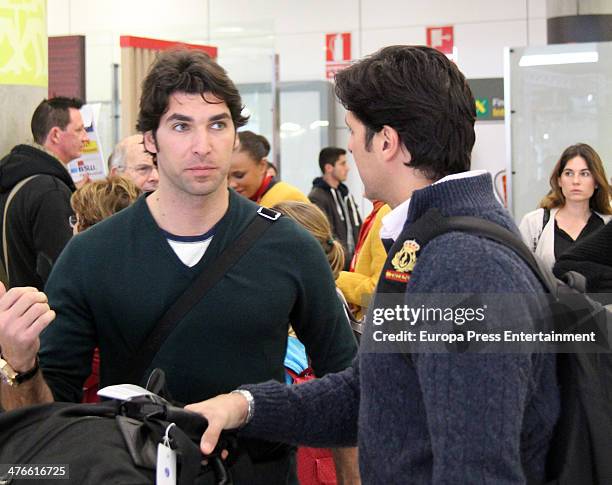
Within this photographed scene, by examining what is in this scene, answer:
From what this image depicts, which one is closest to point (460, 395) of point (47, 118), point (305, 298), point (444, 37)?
point (305, 298)

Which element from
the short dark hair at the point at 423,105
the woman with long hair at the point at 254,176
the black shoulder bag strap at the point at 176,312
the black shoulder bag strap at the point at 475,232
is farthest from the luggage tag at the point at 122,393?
the woman with long hair at the point at 254,176

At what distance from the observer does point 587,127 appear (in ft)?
25.0

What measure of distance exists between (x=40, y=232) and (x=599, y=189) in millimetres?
3863

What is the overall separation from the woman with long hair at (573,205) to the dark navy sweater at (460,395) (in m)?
4.78

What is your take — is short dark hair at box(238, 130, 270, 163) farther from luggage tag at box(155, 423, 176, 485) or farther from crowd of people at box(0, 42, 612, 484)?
luggage tag at box(155, 423, 176, 485)

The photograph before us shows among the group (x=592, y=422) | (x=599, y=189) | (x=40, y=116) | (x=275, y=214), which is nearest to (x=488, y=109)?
(x=599, y=189)

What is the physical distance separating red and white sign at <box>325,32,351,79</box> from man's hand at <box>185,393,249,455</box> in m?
10.8

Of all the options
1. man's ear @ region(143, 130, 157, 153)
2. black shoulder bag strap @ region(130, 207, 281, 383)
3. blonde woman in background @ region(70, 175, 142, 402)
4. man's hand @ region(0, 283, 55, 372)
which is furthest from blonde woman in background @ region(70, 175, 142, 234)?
man's hand @ region(0, 283, 55, 372)

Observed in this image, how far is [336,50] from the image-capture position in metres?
12.4

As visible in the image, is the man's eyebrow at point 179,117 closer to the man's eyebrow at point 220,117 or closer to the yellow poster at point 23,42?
the man's eyebrow at point 220,117

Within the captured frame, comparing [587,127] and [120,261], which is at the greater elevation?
[587,127]

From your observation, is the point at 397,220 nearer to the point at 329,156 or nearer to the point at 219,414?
the point at 219,414

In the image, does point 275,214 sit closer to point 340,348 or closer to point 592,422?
point 340,348

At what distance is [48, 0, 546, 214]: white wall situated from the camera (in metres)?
11.9
